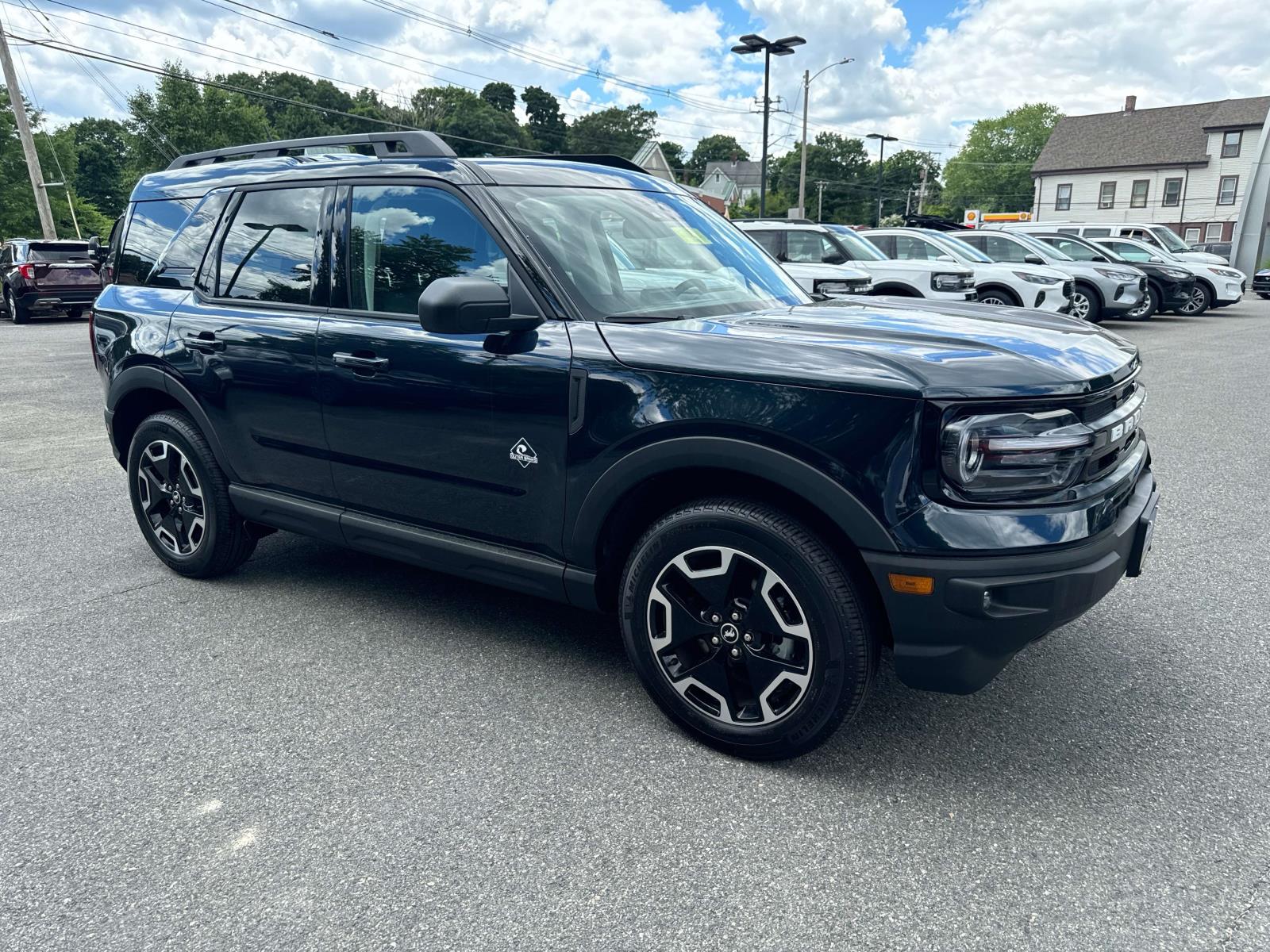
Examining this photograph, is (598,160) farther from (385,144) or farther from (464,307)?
(464,307)

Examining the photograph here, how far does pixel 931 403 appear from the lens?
7.52 feet

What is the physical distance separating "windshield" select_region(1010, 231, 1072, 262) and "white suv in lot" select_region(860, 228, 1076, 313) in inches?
60.9

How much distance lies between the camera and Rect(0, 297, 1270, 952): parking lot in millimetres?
2135

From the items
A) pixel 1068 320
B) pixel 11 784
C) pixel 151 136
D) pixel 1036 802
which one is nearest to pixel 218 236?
pixel 11 784

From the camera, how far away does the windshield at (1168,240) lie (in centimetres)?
2178

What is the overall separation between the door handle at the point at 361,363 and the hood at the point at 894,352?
0.90m

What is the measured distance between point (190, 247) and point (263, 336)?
2.67 ft

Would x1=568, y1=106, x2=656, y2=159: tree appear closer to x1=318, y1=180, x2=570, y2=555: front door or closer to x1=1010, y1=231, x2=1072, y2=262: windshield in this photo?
x1=1010, y1=231, x2=1072, y2=262: windshield

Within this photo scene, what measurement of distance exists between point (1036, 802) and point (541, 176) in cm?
264

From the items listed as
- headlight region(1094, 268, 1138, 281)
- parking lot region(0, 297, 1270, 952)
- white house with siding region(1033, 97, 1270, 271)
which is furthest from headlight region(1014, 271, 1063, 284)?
white house with siding region(1033, 97, 1270, 271)

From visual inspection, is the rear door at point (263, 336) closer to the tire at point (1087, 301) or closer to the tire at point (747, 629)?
the tire at point (747, 629)

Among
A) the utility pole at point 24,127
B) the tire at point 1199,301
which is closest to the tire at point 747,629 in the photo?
the tire at point 1199,301

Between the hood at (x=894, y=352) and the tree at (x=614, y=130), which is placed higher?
the tree at (x=614, y=130)

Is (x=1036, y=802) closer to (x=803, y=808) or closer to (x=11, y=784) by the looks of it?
(x=803, y=808)
